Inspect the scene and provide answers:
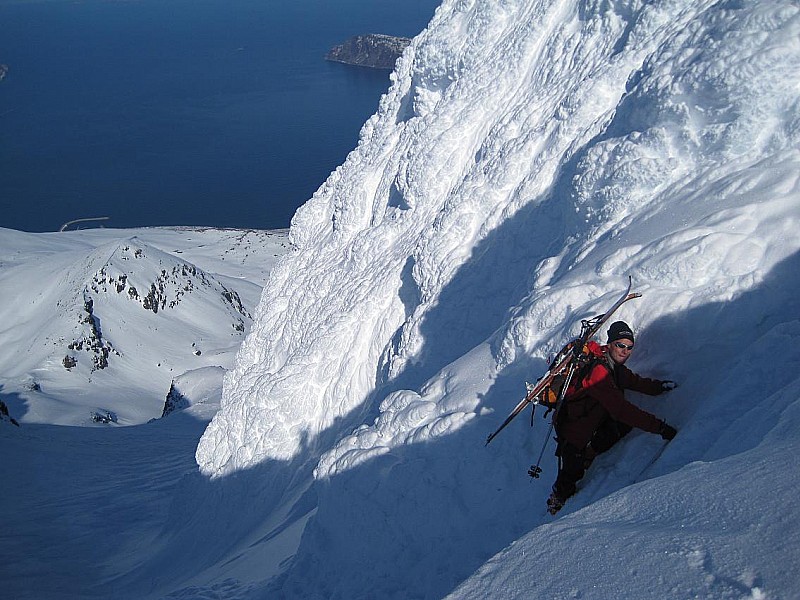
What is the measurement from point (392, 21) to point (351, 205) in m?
156

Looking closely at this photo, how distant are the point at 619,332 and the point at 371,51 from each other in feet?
422

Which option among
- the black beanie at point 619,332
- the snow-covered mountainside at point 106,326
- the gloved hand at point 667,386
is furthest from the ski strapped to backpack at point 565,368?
the snow-covered mountainside at point 106,326

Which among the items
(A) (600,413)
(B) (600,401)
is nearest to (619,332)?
(B) (600,401)

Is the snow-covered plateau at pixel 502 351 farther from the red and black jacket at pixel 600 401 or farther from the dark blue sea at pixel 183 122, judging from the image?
the dark blue sea at pixel 183 122

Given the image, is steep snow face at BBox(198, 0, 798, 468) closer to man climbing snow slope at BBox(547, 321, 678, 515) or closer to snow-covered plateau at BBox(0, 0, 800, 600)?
snow-covered plateau at BBox(0, 0, 800, 600)

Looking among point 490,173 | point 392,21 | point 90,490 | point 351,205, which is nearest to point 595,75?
point 490,173

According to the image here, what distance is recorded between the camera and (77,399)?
33969 mm

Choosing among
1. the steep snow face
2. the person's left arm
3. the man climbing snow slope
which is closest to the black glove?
the man climbing snow slope

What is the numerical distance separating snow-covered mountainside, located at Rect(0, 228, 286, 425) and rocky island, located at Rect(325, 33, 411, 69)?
75554 millimetres

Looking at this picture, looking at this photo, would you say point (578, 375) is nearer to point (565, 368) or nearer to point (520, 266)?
point (565, 368)

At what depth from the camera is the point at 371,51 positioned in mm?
123125

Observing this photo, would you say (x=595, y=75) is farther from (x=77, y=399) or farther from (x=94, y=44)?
(x=94, y=44)

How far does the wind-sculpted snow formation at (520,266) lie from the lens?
559cm

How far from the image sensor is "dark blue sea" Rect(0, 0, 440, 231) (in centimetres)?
8006
